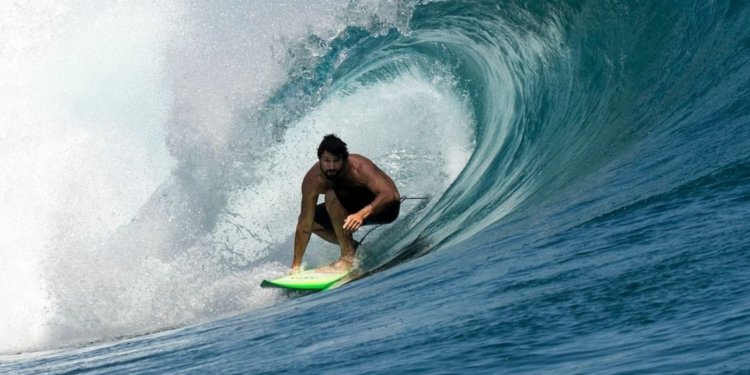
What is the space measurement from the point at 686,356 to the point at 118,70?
595 inches

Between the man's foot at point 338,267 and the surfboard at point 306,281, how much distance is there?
0.06 meters

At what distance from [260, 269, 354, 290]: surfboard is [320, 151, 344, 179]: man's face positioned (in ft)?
2.37

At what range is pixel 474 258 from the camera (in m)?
5.70

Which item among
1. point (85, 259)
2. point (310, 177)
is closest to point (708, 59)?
point (310, 177)

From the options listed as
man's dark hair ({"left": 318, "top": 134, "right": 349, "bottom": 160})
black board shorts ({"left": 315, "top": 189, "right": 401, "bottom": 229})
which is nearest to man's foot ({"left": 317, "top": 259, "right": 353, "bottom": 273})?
black board shorts ({"left": 315, "top": 189, "right": 401, "bottom": 229})

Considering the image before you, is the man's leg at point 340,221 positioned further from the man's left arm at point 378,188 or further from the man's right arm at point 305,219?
the man's left arm at point 378,188

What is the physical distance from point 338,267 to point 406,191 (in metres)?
2.57

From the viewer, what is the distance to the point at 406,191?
980 centimetres

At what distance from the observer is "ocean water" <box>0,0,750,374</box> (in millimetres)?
3729

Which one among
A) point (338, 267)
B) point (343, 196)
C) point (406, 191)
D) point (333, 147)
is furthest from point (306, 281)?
point (406, 191)

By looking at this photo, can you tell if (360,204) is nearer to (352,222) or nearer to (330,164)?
(330,164)

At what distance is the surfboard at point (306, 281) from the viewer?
6.94 meters

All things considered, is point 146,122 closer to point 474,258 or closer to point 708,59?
point 708,59

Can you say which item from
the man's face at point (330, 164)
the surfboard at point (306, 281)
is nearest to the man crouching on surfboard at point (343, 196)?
the man's face at point (330, 164)
